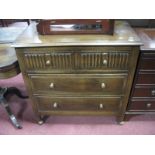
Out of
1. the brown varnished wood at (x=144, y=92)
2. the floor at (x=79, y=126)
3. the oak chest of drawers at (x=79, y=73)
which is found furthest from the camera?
the floor at (x=79, y=126)

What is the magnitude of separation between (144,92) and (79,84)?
0.58 metres

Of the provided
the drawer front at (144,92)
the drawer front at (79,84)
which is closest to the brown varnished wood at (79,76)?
the drawer front at (79,84)

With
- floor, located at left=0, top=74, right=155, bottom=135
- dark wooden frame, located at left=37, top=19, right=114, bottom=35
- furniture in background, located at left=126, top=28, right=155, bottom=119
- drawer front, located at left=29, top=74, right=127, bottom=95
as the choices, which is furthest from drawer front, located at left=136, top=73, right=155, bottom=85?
floor, located at left=0, top=74, right=155, bottom=135

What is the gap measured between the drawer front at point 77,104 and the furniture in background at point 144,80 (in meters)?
0.18

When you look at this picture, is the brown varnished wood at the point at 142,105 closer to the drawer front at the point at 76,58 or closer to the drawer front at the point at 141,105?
the drawer front at the point at 141,105

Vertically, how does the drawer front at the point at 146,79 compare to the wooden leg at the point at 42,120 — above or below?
above

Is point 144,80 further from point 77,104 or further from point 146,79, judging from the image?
point 77,104

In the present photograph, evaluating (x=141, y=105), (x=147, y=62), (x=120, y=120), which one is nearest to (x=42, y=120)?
(x=120, y=120)

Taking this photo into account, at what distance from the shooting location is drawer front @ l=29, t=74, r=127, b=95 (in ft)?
3.91

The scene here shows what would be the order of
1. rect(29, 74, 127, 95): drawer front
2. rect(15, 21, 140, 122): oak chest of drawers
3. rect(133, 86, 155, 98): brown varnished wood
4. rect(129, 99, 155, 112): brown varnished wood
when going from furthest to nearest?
rect(129, 99, 155, 112): brown varnished wood, rect(133, 86, 155, 98): brown varnished wood, rect(29, 74, 127, 95): drawer front, rect(15, 21, 140, 122): oak chest of drawers

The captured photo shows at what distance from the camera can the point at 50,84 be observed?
1.24 m

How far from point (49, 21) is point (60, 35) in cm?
12

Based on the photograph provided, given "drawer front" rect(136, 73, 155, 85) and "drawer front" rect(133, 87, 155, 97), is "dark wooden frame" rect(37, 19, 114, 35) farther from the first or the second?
"drawer front" rect(133, 87, 155, 97)

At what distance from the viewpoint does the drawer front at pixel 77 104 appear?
1.35 metres
